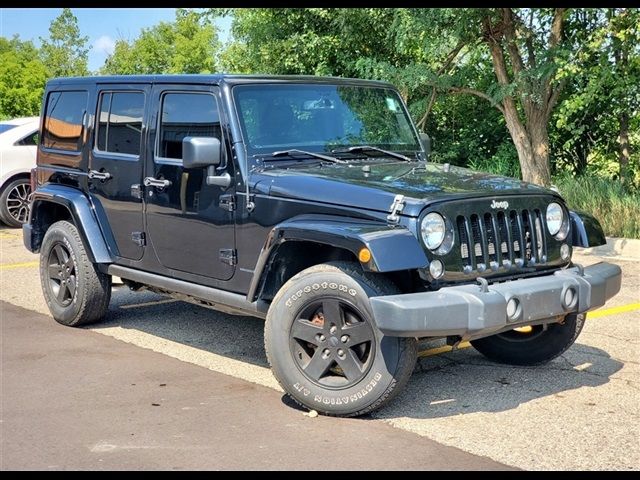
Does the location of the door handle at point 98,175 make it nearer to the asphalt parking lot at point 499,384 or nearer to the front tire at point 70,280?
the front tire at point 70,280

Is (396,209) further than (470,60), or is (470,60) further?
(470,60)

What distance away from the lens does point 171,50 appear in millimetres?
34500

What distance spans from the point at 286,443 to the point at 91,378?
71.9 inches

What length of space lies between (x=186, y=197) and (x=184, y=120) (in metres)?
0.57

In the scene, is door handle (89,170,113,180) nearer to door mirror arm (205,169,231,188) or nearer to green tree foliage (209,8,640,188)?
door mirror arm (205,169,231,188)

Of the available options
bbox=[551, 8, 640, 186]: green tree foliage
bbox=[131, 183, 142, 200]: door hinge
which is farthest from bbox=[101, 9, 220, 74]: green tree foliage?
bbox=[131, 183, 142, 200]: door hinge

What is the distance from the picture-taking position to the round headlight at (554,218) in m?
5.75

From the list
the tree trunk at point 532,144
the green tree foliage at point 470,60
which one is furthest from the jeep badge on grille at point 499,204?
the tree trunk at point 532,144

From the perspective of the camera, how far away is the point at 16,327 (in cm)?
755

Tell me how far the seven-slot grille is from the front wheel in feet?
1.72

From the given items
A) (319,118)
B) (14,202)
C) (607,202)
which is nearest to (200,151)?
(319,118)

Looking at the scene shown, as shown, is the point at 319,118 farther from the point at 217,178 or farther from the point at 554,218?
the point at 554,218

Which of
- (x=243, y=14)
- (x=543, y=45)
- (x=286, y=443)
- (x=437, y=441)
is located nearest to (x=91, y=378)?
(x=286, y=443)
